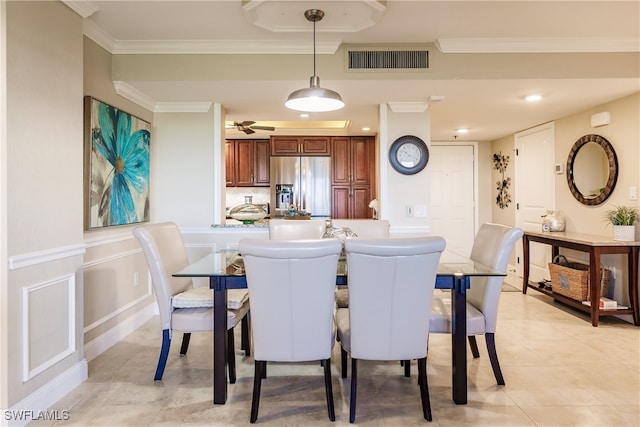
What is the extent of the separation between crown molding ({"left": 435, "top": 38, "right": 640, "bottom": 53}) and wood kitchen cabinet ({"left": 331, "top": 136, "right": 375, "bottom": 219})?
9.92 feet

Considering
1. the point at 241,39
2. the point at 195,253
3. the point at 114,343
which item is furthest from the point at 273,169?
the point at 114,343

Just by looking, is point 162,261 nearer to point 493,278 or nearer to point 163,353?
point 163,353

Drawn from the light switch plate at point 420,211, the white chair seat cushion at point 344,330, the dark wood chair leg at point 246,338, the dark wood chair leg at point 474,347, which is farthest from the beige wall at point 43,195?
the light switch plate at point 420,211

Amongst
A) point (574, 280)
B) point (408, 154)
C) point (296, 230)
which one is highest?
point (408, 154)

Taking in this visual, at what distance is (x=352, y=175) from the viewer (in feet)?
19.7

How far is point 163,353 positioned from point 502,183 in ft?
17.7

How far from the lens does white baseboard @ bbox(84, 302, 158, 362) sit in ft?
8.82

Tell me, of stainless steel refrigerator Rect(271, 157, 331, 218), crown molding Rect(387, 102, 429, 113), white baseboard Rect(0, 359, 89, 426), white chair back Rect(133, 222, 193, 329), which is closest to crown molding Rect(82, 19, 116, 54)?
white chair back Rect(133, 222, 193, 329)

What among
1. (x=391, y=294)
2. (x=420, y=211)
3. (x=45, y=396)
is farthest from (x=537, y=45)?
(x=45, y=396)

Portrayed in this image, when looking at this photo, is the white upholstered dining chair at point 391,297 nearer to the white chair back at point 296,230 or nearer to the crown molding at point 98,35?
the white chair back at point 296,230

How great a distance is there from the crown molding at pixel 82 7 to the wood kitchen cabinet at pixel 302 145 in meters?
3.65

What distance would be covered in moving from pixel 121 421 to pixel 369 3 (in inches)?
106

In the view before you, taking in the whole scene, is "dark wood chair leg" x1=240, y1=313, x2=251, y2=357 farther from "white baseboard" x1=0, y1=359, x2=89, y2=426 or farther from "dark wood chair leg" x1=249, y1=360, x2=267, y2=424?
"white baseboard" x1=0, y1=359, x2=89, y2=426

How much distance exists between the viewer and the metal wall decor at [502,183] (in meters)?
5.79
